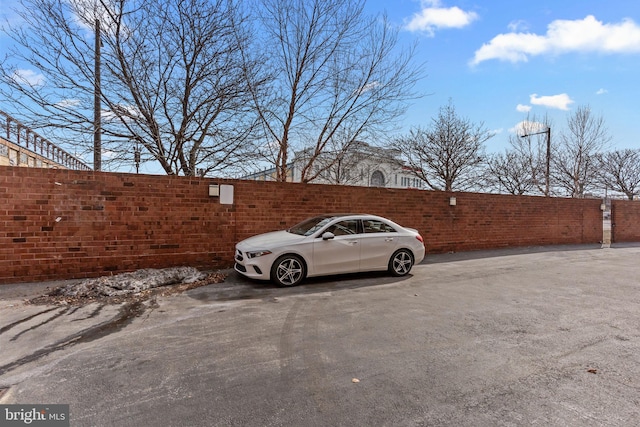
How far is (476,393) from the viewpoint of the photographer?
9.18ft

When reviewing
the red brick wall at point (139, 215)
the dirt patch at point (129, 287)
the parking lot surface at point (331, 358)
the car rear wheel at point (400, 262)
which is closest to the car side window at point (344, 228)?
the car rear wheel at point (400, 262)

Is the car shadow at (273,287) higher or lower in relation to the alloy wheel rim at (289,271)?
lower

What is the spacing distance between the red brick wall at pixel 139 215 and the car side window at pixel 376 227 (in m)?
2.22

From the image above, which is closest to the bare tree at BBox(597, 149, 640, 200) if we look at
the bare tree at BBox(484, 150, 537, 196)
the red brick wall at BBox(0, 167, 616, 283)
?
the bare tree at BBox(484, 150, 537, 196)

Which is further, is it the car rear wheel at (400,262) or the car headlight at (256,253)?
the car rear wheel at (400,262)

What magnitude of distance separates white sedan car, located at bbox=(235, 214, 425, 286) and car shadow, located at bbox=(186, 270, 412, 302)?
0.20 meters

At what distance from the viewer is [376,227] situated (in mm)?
7426

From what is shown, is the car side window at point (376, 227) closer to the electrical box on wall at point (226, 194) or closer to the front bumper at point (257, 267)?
the front bumper at point (257, 267)

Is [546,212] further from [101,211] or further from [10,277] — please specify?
[10,277]

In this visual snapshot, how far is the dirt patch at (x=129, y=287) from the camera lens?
216 inches

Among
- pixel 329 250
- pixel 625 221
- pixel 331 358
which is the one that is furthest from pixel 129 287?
pixel 625 221

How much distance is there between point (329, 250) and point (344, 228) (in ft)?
2.09

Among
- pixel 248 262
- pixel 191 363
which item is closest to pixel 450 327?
pixel 191 363

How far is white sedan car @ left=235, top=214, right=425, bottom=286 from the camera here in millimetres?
6355
